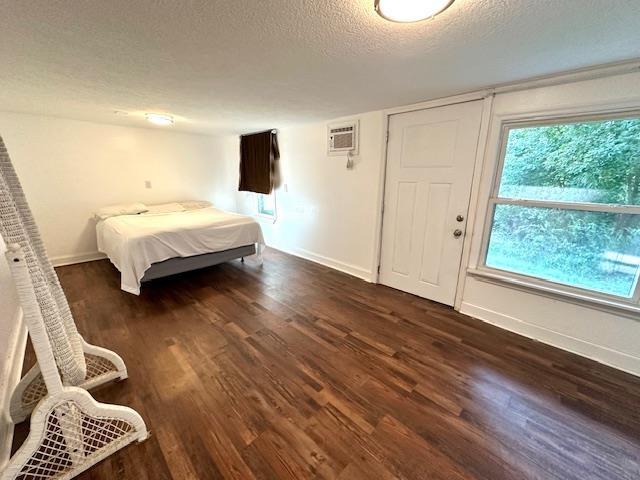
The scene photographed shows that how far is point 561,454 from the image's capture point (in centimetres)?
127

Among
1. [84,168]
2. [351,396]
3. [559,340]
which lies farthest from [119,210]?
[559,340]

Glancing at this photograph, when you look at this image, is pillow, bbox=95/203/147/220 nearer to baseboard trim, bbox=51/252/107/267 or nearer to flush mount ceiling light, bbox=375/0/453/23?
baseboard trim, bbox=51/252/107/267

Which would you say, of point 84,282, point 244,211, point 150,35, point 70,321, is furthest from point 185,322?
point 244,211

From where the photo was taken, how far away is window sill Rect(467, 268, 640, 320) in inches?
70.2

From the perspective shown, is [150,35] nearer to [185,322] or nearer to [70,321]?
[70,321]

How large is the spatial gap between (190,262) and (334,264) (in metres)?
1.92

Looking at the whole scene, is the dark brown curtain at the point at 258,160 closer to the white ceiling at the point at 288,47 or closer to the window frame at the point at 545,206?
the white ceiling at the point at 288,47

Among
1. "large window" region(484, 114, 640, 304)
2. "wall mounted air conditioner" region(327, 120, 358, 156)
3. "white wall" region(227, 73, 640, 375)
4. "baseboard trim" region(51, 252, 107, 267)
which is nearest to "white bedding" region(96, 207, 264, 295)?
"baseboard trim" region(51, 252, 107, 267)

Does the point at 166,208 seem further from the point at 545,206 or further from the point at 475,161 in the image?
the point at 545,206

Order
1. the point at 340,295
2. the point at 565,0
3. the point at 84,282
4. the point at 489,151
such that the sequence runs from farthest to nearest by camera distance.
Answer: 1. the point at 84,282
2. the point at 340,295
3. the point at 489,151
4. the point at 565,0

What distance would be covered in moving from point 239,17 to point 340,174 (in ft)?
7.59

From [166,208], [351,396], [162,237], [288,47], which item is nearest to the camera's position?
[288,47]

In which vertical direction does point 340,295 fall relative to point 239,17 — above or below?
below

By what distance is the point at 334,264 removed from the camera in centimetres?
373
